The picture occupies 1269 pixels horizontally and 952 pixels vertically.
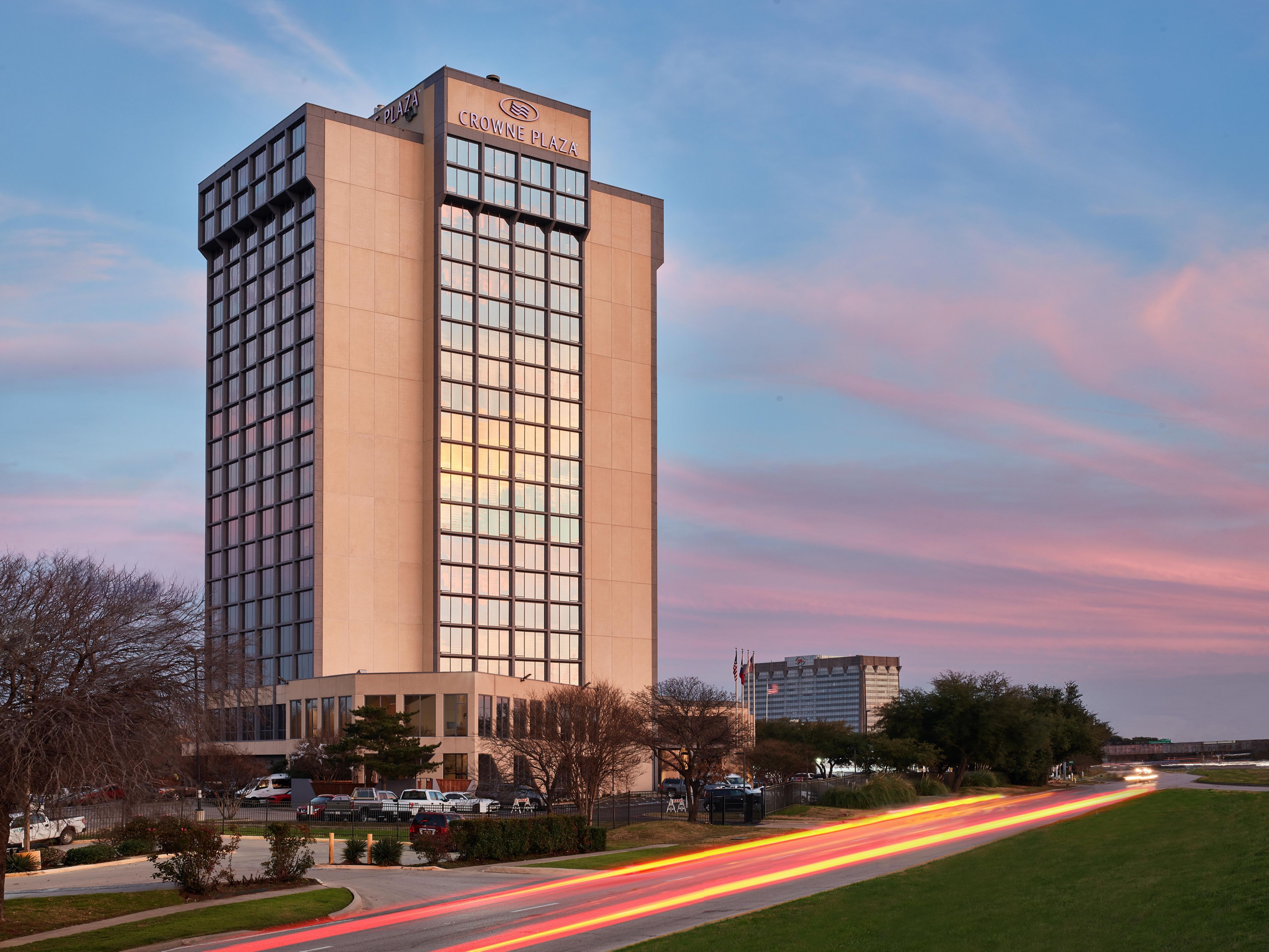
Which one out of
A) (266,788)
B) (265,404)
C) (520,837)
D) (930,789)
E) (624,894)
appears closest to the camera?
(624,894)

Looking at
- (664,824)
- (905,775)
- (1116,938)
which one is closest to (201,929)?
(1116,938)

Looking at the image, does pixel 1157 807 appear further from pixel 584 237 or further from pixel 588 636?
pixel 584 237

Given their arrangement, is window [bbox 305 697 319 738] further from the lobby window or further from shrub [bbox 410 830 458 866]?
shrub [bbox 410 830 458 866]

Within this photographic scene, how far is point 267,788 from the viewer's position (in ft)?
298

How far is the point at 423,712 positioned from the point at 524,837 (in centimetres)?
7068

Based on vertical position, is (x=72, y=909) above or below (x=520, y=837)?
above

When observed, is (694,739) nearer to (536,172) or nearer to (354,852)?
(354,852)

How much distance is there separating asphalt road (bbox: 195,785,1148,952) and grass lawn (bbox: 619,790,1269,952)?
1867 millimetres

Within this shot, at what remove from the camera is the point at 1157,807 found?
154 feet

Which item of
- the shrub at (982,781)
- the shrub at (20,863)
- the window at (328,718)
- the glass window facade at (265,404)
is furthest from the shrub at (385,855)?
the glass window facade at (265,404)

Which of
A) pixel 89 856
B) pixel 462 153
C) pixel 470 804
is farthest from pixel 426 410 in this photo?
pixel 89 856

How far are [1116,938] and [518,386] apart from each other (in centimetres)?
12209

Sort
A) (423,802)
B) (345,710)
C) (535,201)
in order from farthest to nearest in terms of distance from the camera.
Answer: (535,201), (345,710), (423,802)

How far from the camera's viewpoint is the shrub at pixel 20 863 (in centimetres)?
4203
